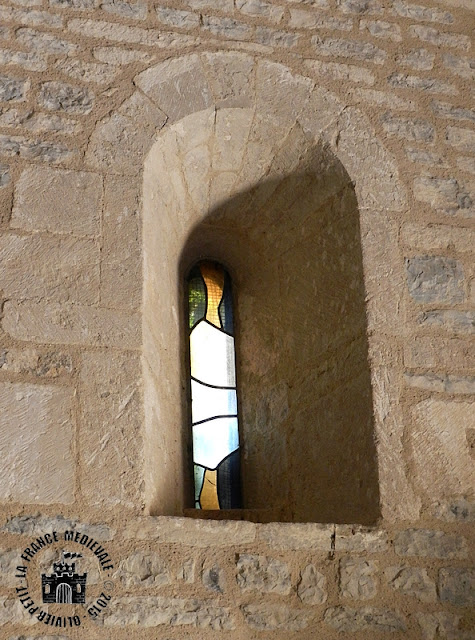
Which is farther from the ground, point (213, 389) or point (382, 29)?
point (382, 29)

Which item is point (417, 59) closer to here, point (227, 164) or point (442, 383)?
point (227, 164)

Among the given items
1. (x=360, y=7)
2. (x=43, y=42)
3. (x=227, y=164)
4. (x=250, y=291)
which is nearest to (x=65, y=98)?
(x=43, y=42)

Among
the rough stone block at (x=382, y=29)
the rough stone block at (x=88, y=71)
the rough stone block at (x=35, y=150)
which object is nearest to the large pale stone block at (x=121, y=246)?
the rough stone block at (x=35, y=150)

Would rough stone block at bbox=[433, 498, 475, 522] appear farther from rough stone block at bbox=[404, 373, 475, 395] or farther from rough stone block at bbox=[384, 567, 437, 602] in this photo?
rough stone block at bbox=[404, 373, 475, 395]

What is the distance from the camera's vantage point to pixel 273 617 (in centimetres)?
273

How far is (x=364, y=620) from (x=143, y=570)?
2.25ft

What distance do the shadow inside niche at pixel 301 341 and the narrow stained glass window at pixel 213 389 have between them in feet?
0.16

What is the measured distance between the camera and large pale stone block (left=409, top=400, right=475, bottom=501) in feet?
10.0

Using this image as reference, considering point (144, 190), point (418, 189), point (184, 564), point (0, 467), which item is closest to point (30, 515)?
point (0, 467)

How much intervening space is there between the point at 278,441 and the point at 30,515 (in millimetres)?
1292

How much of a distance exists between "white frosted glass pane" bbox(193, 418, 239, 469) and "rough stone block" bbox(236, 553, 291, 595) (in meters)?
1.00

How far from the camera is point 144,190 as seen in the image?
3225 mm

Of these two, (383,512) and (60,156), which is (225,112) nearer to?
(60,156)

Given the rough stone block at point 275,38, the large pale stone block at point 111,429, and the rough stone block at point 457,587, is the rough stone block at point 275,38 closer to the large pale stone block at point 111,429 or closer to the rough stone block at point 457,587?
the large pale stone block at point 111,429
